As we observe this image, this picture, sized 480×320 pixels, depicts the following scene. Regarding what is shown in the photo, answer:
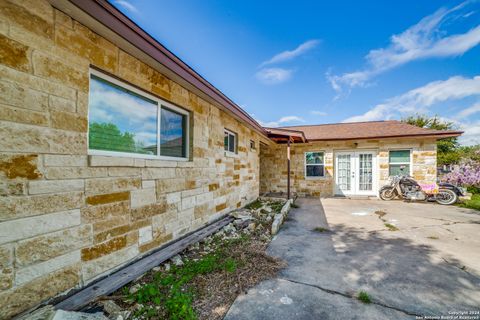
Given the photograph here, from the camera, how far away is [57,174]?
5.81 feet

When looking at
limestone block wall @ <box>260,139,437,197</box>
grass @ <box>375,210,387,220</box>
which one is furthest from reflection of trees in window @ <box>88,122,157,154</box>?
limestone block wall @ <box>260,139,437,197</box>

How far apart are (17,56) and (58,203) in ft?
4.15

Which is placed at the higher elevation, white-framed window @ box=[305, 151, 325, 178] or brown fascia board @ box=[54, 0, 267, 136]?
brown fascia board @ box=[54, 0, 267, 136]

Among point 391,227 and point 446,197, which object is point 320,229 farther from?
point 446,197

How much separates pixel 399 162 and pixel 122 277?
11.2 meters

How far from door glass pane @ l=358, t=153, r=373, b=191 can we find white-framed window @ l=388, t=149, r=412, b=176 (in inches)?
31.2

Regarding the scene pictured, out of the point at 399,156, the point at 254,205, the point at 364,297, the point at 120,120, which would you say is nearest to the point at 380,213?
the point at 254,205

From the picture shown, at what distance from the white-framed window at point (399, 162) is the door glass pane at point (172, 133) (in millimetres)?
9831

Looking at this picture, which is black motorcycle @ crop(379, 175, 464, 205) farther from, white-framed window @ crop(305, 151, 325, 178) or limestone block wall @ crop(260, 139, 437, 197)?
white-framed window @ crop(305, 151, 325, 178)

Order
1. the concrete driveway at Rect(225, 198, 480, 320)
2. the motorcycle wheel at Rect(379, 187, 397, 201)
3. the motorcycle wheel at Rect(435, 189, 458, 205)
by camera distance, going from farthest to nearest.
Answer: the motorcycle wheel at Rect(379, 187, 397, 201) → the motorcycle wheel at Rect(435, 189, 458, 205) → the concrete driveway at Rect(225, 198, 480, 320)

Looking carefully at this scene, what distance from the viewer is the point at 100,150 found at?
226cm

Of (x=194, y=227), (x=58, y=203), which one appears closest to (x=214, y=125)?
(x=194, y=227)

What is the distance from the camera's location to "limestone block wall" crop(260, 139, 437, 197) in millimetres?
8523

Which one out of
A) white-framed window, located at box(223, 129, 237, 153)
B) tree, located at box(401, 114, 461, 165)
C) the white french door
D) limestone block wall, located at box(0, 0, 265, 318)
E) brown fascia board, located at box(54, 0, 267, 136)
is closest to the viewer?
limestone block wall, located at box(0, 0, 265, 318)
